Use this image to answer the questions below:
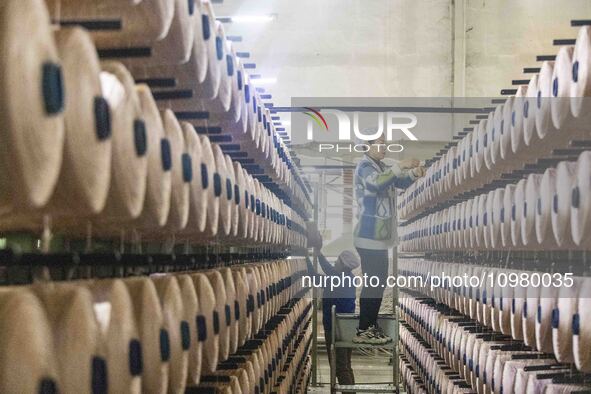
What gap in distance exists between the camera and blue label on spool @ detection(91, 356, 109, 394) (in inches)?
47.4

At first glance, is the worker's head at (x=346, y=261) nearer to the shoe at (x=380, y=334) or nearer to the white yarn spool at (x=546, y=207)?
the shoe at (x=380, y=334)

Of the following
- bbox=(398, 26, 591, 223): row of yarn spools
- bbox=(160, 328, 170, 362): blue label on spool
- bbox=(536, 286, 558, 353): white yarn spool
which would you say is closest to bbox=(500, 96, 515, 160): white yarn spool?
bbox=(398, 26, 591, 223): row of yarn spools

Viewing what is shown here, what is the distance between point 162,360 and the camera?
1.65 metres

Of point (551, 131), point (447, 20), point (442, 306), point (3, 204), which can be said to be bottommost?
point (442, 306)

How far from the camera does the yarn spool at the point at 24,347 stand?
0.99m

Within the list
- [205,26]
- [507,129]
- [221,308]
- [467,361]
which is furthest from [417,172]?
[205,26]

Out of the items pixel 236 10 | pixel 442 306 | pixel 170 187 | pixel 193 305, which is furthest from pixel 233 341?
pixel 236 10

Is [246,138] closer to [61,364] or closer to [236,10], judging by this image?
[61,364]

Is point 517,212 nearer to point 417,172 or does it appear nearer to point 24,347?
point 24,347

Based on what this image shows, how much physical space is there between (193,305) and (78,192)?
920mm

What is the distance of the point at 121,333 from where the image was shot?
4.56ft

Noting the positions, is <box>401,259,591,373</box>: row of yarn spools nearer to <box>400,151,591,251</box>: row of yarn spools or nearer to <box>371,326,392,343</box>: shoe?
<box>400,151,591,251</box>: row of yarn spools

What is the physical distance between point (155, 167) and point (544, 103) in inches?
53.0

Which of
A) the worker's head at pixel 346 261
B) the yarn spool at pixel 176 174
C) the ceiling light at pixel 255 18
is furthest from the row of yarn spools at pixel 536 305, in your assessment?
the ceiling light at pixel 255 18
